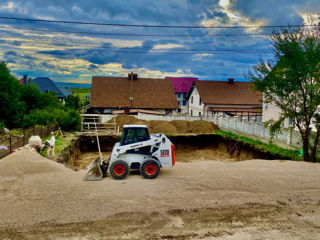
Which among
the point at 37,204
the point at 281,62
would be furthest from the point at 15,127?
the point at 281,62

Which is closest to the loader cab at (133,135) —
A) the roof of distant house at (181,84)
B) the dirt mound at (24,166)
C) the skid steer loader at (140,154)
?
the skid steer loader at (140,154)

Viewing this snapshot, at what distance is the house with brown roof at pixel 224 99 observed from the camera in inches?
1549

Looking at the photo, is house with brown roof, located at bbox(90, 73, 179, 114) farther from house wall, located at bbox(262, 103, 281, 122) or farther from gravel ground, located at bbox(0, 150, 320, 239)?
gravel ground, located at bbox(0, 150, 320, 239)

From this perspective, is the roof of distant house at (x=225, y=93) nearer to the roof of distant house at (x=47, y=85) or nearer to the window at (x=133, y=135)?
the window at (x=133, y=135)

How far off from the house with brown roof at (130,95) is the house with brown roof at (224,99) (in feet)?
15.3

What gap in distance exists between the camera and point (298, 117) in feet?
49.9

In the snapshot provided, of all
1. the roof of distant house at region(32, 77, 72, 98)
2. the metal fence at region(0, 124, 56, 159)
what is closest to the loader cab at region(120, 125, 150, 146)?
the metal fence at region(0, 124, 56, 159)

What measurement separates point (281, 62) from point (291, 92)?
1.77 metres

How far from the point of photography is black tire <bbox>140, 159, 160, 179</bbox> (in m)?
10.7

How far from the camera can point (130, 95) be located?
127 feet

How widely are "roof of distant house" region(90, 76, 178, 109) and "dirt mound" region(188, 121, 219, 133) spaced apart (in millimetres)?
7092

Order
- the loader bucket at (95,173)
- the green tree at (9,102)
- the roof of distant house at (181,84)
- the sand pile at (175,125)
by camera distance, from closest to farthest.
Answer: the loader bucket at (95,173) → the green tree at (9,102) → the sand pile at (175,125) → the roof of distant house at (181,84)

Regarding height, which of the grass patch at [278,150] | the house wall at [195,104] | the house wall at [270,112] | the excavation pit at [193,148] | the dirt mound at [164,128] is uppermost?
the house wall at [195,104]

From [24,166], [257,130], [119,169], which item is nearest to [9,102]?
[24,166]
